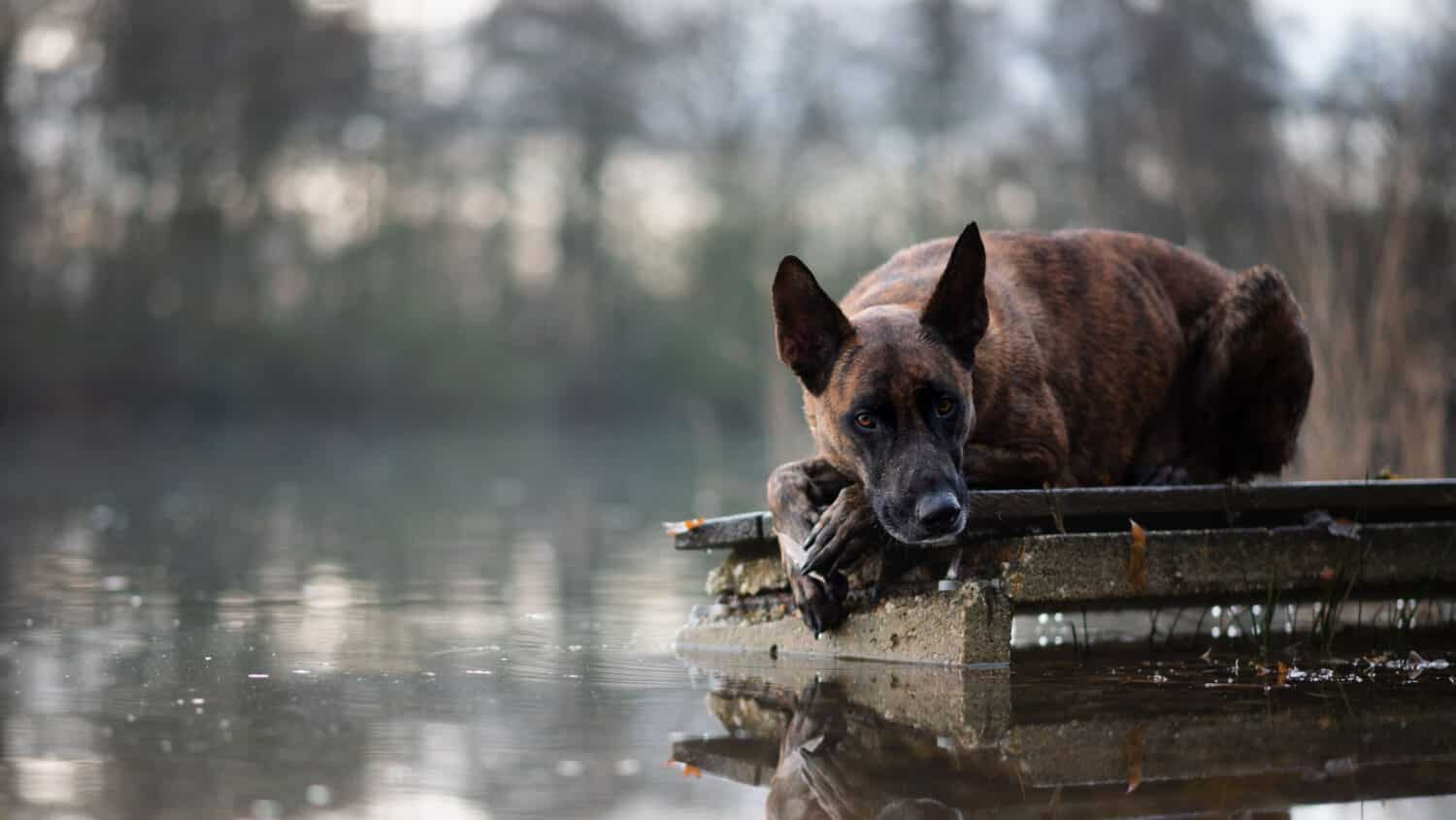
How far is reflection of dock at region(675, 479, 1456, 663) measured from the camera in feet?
14.6

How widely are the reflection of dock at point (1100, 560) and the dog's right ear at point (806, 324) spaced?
0.61m

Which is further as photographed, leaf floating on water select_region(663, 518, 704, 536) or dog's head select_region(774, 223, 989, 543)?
leaf floating on water select_region(663, 518, 704, 536)

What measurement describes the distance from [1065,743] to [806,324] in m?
1.56

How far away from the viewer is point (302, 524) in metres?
10.6

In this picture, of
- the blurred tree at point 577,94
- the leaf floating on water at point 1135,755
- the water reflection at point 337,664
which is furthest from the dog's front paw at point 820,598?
the blurred tree at point 577,94

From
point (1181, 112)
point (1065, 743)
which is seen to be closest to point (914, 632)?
point (1065, 743)

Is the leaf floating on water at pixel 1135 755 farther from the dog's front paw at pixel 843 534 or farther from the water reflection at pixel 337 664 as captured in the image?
the dog's front paw at pixel 843 534

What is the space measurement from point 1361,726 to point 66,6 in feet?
90.4

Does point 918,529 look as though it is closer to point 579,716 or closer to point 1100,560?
point 1100,560

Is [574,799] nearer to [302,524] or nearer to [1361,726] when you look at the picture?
[1361,726]

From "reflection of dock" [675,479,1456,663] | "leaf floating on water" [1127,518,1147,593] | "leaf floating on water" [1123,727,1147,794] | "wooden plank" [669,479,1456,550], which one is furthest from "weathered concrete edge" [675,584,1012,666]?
A: "leaf floating on water" [1123,727,1147,794]

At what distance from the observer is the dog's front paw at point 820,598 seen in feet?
15.2

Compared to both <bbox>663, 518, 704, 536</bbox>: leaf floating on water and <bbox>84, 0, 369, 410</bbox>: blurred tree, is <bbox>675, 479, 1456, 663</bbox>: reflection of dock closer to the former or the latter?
<bbox>663, 518, 704, 536</bbox>: leaf floating on water

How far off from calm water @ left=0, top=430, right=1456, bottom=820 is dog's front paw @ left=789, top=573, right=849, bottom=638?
6.7 inches
